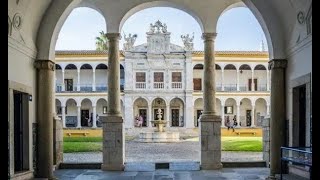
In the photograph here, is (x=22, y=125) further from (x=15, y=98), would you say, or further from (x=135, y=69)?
(x=135, y=69)

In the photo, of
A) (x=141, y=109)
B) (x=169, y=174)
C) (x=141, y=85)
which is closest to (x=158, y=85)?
(x=141, y=85)

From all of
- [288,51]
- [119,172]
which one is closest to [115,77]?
[119,172]

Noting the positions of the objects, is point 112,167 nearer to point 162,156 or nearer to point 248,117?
point 162,156

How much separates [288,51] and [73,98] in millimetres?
41264

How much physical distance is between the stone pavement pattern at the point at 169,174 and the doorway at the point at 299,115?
4.95 ft

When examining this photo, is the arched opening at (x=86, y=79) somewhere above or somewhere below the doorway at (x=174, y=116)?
above

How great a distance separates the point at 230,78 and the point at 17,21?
144 ft

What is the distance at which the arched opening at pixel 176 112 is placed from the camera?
49.0 m

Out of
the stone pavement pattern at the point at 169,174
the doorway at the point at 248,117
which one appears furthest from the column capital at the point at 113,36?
the doorway at the point at 248,117

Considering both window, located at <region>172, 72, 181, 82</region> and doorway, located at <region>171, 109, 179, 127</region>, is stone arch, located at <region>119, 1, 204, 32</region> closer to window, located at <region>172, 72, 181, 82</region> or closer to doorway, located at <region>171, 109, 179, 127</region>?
window, located at <region>172, 72, 181, 82</region>

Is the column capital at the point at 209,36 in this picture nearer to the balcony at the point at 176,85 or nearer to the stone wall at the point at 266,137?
the stone wall at the point at 266,137

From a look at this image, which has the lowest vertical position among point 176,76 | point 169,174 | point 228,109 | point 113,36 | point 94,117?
point 94,117

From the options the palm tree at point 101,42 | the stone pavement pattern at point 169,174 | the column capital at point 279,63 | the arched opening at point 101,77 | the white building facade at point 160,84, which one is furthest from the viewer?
the palm tree at point 101,42

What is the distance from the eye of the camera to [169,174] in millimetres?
11234
